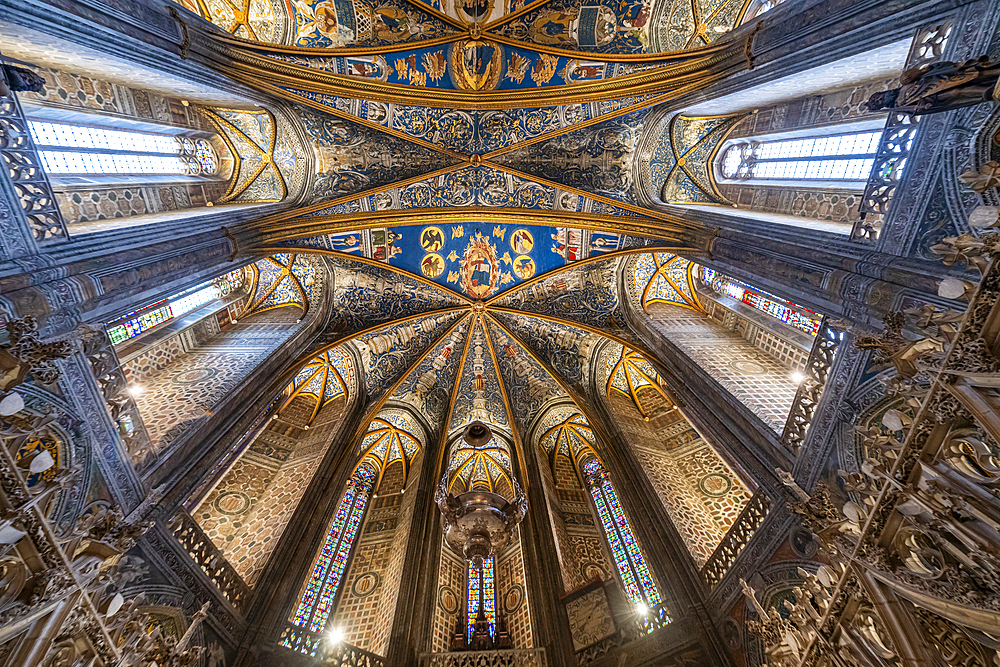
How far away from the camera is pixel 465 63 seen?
1013 centimetres

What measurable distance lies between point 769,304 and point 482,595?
987 cm

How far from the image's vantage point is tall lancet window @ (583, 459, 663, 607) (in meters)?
8.95

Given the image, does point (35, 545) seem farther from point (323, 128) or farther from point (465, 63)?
point (465, 63)

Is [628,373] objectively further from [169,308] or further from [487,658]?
[169,308]

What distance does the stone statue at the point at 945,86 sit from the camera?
4117 mm

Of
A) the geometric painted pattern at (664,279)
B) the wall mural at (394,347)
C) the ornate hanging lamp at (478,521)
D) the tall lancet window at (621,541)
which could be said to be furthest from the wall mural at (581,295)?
the ornate hanging lamp at (478,521)

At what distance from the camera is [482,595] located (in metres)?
10.9

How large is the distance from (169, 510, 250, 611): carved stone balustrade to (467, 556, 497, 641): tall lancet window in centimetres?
494

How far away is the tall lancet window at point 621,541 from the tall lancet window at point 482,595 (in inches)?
126

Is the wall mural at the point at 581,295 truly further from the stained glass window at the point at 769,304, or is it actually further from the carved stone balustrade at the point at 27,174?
the carved stone balustrade at the point at 27,174

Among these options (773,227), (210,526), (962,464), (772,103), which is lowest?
(210,526)

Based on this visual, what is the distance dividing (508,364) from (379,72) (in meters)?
8.96

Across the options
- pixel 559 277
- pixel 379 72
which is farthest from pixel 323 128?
pixel 559 277

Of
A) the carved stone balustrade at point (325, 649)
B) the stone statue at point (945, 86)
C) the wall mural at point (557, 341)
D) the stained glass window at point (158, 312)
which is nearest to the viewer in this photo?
the stone statue at point (945, 86)
